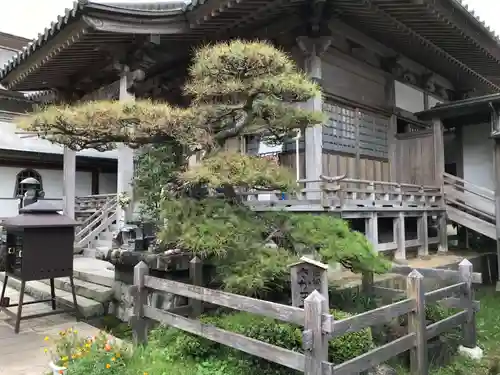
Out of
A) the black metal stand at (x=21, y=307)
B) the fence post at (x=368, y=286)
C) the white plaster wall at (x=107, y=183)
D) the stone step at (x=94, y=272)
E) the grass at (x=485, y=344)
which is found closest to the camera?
the grass at (x=485, y=344)

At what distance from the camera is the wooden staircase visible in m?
9.80

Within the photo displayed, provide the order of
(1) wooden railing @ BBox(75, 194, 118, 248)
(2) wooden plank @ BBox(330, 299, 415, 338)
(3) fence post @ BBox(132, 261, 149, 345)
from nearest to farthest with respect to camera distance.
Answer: (2) wooden plank @ BBox(330, 299, 415, 338)
(3) fence post @ BBox(132, 261, 149, 345)
(1) wooden railing @ BBox(75, 194, 118, 248)

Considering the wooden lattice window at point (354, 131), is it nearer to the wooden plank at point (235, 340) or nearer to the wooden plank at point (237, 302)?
the wooden plank at point (237, 302)

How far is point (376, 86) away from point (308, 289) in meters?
7.63

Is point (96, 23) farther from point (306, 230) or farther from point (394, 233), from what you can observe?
point (394, 233)

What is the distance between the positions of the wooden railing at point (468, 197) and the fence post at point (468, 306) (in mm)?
5055

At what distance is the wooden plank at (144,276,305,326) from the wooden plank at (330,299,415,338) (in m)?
0.29

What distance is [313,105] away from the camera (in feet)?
26.9

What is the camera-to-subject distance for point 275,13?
799cm

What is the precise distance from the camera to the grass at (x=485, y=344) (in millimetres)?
5129

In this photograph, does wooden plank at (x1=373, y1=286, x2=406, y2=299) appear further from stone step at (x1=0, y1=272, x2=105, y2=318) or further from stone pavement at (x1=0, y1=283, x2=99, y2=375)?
stone step at (x1=0, y1=272, x2=105, y2=318)

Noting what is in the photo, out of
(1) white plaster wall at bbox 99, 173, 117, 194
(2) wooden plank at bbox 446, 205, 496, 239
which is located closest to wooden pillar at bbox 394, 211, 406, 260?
(2) wooden plank at bbox 446, 205, 496, 239

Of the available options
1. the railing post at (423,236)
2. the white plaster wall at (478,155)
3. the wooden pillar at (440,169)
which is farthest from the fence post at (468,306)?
the white plaster wall at (478,155)

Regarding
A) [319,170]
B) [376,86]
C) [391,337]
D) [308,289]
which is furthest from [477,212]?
[308,289]
